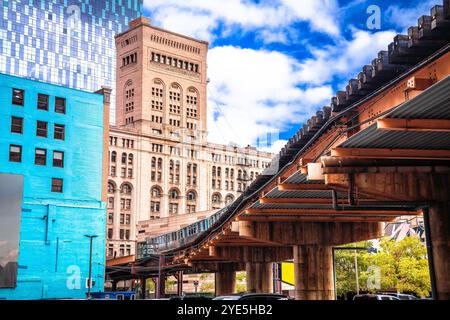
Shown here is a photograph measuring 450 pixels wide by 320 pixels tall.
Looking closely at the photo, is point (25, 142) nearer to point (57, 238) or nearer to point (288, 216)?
point (57, 238)

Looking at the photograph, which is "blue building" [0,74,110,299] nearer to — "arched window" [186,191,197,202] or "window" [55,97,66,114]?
"window" [55,97,66,114]

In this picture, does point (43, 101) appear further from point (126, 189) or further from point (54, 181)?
point (126, 189)

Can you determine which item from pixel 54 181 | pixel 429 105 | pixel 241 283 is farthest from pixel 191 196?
pixel 429 105

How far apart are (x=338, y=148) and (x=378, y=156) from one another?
1.90 meters

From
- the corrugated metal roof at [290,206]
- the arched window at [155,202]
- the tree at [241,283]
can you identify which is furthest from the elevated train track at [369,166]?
the arched window at [155,202]

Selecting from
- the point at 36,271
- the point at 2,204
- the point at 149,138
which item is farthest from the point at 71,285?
the point at 149,138

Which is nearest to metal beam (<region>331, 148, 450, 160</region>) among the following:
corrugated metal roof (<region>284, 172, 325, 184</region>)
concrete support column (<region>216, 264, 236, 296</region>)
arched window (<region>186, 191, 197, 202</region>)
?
corrugated metal roof (<region>284, 172, 325, 184</region>)

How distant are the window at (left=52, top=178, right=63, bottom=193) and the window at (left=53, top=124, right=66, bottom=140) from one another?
212 inches

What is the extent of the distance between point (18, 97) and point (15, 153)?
6.98 metres

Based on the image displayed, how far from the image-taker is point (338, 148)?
79.6 feet

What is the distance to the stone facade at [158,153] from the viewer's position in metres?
173

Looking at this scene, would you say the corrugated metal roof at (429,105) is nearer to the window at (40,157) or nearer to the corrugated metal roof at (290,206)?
the corrugated metal roof at (290,206)

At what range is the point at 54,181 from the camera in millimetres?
74375

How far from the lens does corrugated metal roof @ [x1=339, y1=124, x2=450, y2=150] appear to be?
22219mm
